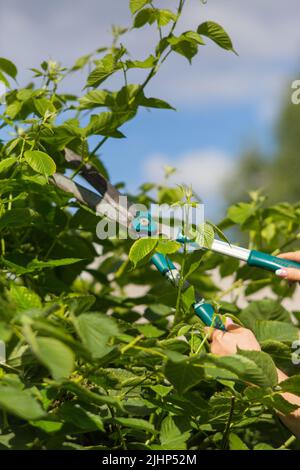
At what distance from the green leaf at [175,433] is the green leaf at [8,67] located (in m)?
0.62

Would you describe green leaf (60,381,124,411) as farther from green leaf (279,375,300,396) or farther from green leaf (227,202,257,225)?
green leaf (227,202,257,225)

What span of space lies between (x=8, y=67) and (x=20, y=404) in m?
0.70

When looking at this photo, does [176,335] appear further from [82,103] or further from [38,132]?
[82,103]

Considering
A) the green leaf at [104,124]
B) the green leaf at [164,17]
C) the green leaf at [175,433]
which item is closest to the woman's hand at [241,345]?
the green leaf at [175,433]

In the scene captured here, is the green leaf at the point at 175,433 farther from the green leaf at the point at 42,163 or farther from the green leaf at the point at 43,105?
the green leaf at the point at 43,105

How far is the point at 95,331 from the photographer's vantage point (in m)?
0.58

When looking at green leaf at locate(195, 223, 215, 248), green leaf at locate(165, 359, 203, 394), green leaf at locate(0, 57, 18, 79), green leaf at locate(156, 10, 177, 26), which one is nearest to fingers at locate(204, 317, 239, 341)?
green leaf at locate(195, 223, 215, 248)

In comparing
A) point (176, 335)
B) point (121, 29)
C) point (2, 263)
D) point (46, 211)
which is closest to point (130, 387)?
point (176, 335)

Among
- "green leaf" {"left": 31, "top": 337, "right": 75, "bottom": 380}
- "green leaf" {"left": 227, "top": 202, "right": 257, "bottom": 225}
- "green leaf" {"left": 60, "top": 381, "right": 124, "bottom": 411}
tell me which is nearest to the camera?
"green leaf" {"left": 31, "top": 337, "right": 75, "bottom": 380}

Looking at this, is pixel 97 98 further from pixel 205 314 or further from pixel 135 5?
pixel 205 314

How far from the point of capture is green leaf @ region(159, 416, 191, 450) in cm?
77

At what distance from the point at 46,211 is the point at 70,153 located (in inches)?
4.1

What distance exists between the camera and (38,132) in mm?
871
